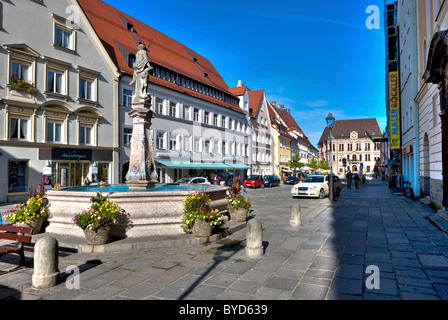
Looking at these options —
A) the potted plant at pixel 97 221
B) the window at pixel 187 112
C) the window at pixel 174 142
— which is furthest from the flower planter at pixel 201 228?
the window at pixel 187 112

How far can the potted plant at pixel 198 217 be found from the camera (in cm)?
759

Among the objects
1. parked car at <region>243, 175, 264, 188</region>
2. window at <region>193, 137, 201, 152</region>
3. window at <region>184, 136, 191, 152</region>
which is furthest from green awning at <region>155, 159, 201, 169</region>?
parked car at <region>243, 175, 264, 188</region>

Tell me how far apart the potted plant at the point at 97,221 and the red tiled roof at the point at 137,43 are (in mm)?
22008

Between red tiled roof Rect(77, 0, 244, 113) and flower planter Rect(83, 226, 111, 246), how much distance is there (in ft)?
72.9

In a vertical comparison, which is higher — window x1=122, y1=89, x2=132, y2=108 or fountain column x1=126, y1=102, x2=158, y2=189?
window x1=122, y1=89, x2=132, y2=108

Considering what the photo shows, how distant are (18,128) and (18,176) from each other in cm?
308

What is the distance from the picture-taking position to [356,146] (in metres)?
108

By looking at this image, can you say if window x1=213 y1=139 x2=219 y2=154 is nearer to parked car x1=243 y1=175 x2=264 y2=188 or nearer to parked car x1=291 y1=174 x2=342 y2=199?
parked car x1=243 y1=175 x2=264 y2=188

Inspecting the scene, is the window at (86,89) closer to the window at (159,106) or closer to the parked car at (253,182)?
the window at (159,106)

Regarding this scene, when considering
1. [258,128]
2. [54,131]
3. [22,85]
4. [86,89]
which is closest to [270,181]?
[258,128]

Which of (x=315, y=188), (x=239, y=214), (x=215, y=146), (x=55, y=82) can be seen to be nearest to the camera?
(x=239, y=214)

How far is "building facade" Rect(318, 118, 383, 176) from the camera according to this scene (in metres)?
106

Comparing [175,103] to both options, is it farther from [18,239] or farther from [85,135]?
[18,239]
